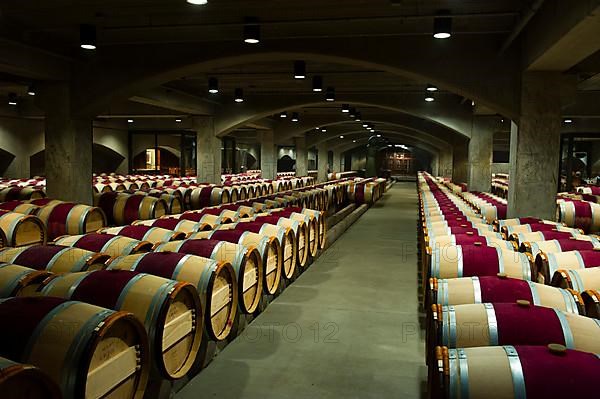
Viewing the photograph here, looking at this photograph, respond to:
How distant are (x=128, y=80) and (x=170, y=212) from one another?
2786mm

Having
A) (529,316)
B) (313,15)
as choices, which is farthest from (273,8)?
(529,316)

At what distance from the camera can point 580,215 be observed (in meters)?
9.14

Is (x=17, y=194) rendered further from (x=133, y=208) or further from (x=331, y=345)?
(x=331, y=345)

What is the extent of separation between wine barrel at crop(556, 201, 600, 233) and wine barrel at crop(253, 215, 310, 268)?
4809 millimetres

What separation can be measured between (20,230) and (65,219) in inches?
41.6

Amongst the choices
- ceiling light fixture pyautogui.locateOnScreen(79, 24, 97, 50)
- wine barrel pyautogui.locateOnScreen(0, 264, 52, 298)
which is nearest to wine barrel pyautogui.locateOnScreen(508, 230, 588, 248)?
wine barrel pyautogui.locateOnScreen(0, 264, 52, 298)

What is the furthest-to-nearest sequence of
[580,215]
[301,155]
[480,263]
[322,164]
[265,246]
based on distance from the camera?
[322,164] → [301,155] → [580,215] → [265,246] → [480,263]

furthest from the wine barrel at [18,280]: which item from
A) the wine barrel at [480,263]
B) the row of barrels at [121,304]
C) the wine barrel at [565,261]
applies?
the wine barrel at [565,261]

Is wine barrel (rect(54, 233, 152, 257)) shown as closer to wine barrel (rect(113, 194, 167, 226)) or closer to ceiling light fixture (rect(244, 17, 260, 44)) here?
ceiling light fixture (rect(244, 17, 260, 44))

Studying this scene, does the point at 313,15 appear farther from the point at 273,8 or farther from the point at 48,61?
the point at 48,61

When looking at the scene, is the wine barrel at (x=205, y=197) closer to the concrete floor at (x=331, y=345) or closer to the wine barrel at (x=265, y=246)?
Answer: the concrete floor at (x=331, y=345)

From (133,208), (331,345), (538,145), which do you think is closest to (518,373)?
(331,345)

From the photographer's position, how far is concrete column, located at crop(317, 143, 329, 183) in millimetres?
32688

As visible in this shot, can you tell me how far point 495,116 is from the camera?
1642cm
